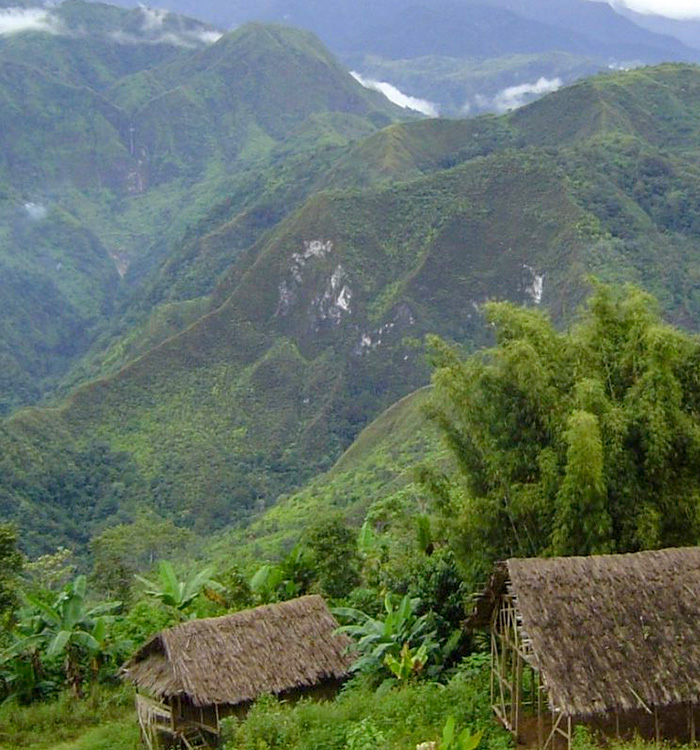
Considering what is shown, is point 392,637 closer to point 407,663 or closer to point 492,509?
point 407,663

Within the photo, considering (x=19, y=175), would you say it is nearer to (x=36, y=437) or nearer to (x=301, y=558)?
(x=36, y=437)

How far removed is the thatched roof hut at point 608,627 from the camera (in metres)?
10.5

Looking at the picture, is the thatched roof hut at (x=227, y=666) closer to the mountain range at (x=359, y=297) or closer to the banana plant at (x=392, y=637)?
the banana plant at (x=392, y=637)

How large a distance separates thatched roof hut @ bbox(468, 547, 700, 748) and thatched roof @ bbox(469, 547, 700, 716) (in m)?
0.01

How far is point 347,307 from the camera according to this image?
89250mm

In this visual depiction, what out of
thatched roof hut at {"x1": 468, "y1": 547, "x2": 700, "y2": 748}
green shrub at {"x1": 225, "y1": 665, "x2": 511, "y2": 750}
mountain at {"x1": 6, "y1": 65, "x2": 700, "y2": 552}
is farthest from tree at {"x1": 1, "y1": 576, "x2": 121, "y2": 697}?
mountain at {"x1": 6, "y1": 65, "x2": 700, "y2": 552}

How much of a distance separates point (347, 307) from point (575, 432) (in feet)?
251

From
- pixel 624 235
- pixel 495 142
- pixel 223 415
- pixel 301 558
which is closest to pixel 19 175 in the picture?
pixel 495 142

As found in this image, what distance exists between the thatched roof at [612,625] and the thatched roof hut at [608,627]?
0.01 metres

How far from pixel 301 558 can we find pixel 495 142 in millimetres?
93845

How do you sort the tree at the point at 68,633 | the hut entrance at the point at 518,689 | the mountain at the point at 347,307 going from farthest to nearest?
the mountain at the point at 347,307, the tree at the point at 68,633, the hut entrance at the point at 518,689

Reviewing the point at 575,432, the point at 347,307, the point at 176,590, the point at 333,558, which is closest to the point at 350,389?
the point at 347,307

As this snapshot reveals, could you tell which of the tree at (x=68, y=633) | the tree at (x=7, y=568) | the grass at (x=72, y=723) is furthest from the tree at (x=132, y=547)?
the grass at (x=72, y=723)

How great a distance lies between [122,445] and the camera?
3017 inches
